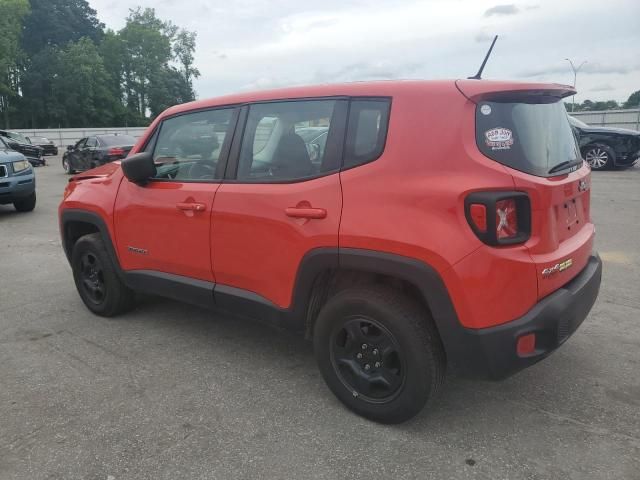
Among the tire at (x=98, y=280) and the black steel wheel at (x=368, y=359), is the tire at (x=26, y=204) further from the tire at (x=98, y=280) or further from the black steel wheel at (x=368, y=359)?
the black steel wheel at (x=368, y=359)

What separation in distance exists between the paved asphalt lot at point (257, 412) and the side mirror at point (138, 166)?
1214mm

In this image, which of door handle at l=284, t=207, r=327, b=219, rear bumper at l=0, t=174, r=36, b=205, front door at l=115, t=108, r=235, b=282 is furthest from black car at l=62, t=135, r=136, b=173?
door handle at l=284, t=207, r=327, b=219

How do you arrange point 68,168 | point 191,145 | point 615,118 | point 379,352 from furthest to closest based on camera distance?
point 615,118 < point 68,168 < point 191,145 < point 379,352

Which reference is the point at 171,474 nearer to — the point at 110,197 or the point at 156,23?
the point at 110,197

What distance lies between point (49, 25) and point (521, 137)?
73943 millimetres

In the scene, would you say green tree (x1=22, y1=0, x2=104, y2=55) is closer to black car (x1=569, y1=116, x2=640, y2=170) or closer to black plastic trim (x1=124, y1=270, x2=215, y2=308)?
black car (x1=569, y1=116, x2=640, y2=170)

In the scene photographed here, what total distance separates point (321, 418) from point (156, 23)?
86.2 m

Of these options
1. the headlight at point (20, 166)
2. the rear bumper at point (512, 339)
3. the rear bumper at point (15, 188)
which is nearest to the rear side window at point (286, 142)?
the rear bumper at point (512, 339)

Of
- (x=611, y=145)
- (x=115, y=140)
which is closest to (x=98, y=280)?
(x=611, y=145)

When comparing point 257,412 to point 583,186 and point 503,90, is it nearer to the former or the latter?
point 503,90

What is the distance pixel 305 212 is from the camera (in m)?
2.75

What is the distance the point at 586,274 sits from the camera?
283cm

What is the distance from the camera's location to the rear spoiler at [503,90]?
2.43 m

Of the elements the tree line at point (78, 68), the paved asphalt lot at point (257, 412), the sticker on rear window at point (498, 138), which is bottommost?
the paved asphalt lot at point (257, 412)
